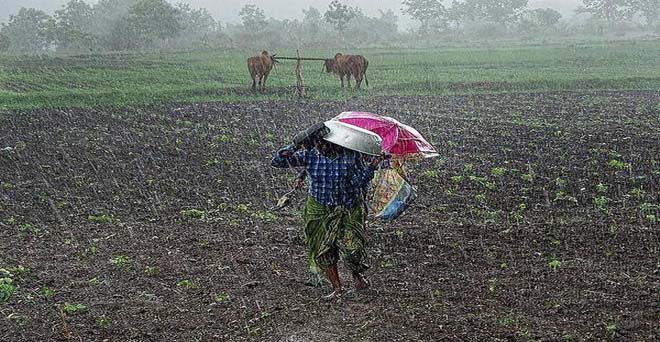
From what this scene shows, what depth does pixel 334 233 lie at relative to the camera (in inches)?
240

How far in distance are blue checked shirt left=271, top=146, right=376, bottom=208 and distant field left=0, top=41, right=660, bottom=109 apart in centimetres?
1490

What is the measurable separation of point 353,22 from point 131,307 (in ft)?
213

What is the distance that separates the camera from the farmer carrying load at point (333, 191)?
6.01 m

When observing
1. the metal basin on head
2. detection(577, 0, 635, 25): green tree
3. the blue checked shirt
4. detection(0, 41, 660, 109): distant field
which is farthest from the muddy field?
detection(577, 0, 635, 25): green tree

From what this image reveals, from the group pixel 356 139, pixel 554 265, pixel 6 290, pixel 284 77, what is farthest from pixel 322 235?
pixel 284 77

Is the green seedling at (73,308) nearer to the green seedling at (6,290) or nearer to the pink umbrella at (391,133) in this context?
the green seedling at (6,290)

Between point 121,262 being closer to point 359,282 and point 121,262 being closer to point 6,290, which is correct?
point 6,290

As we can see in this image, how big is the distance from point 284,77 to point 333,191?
22390mm

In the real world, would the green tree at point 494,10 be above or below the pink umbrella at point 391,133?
above

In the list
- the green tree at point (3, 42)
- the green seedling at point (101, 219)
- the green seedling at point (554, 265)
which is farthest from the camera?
the green tree at point (3, 42)

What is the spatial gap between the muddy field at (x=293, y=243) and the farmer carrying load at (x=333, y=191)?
0.46m

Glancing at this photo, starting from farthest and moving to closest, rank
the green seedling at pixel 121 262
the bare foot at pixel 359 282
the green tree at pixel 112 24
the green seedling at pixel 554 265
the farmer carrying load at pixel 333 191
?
the green tree at pixel 112 24, the green seedling at pixel 121 262, the green seedling at pixel 554 265, the bare foot at pixel 359 282, the farmer carrying load at pixel 333 191

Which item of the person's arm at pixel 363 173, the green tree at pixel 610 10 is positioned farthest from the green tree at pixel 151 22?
the person's arm at pixel 363 173

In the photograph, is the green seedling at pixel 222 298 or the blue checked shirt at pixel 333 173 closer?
the blue checked shirt at pixel 333 173
